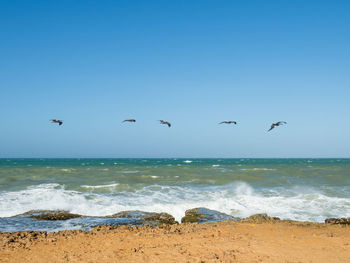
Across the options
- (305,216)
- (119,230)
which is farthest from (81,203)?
(305,216)

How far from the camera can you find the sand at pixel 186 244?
494 centimetres

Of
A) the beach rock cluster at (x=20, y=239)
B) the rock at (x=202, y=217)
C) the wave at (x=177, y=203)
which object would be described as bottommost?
the wave at (x=177, y=203)

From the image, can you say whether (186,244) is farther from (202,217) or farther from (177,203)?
(177,203)

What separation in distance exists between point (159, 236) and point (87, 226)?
7.47ft

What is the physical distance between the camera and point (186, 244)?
5.60 meters

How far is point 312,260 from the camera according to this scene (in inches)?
189

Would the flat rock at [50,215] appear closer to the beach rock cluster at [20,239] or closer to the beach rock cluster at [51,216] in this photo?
the beach rock cluster at [51,216]

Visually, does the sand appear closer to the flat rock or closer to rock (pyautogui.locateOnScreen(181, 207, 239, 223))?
rock (pyautogui.locateOnScreen(181, 207, 239, 223))

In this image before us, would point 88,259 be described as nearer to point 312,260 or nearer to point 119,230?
point 119,230

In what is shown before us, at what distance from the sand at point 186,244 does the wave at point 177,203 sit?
4144 millimetres

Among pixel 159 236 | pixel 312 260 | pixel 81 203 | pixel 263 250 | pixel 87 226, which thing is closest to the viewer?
pixel 312 260

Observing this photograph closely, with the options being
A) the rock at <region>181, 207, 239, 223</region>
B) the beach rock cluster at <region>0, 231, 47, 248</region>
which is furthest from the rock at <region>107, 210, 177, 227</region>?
the beach rock cluster at <region>0, 231, 47, 248</region>

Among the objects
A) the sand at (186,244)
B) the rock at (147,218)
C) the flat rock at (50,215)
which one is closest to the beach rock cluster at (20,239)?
the sand at (186,244)

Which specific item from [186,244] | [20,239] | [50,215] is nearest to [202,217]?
[186,244]
